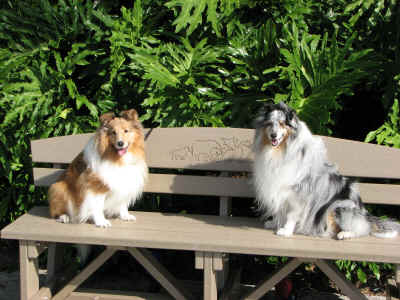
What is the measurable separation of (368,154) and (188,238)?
4.91ft

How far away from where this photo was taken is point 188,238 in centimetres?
317

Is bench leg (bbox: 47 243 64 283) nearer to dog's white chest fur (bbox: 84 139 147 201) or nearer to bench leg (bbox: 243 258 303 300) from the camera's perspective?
dog's white chest fur (bbox: 84 139 147 201)

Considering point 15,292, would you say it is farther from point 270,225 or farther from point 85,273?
point 270,225

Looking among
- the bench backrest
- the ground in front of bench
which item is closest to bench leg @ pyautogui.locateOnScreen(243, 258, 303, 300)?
the bench backrest

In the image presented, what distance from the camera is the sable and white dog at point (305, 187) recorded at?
3.21 metres

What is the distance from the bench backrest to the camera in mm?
3641

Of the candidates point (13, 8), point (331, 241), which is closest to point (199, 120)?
point (331, 241)

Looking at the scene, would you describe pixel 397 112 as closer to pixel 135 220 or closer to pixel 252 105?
pixel 252 105

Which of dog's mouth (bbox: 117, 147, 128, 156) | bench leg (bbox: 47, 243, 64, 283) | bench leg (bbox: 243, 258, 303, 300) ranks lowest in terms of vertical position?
bench leg (bbox: 47, 243, 64, 283)

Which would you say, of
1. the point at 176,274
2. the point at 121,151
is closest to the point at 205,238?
the point at 121,151

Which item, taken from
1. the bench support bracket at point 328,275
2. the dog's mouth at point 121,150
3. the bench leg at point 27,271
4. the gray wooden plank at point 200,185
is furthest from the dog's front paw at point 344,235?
the bench leg at point 27,271

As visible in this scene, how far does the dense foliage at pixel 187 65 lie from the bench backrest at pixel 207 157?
0.24 metres

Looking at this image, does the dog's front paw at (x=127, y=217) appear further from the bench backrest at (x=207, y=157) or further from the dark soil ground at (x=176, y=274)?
the dark soil ground at (x=176, y=274)

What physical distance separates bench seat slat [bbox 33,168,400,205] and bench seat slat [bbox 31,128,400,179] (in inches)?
3.5
